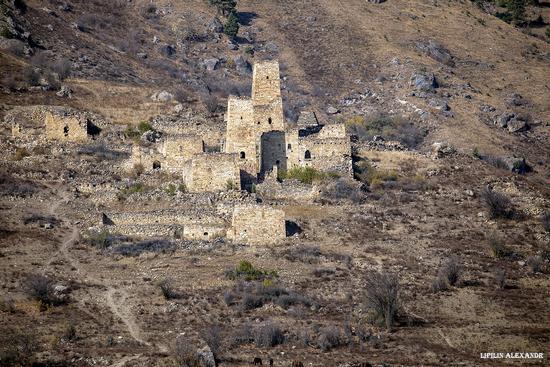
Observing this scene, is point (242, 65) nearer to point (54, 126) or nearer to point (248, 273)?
point (54, 126)

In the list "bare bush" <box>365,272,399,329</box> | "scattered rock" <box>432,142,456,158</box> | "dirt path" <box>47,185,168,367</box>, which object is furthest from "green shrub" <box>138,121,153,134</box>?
"bare bush" <box>365,272,399,329</box>

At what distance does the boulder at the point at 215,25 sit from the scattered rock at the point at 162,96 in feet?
74.9

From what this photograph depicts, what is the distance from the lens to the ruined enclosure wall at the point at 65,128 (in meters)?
54.9

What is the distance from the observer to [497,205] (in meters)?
49.0

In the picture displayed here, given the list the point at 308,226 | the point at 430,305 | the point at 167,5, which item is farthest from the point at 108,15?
the point at 430,305

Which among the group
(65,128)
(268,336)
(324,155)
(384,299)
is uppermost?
(65,128)

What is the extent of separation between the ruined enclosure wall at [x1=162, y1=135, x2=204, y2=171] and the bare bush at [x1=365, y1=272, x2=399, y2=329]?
16.1m

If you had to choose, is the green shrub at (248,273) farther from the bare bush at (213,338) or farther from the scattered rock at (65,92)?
the scattered rock at (65,92)

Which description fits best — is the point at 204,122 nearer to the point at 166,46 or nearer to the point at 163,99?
the point at 163,99

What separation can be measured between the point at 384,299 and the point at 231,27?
5061 centimetres

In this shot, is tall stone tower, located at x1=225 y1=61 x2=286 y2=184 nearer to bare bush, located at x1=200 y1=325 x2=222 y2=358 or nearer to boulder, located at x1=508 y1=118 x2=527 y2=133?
bare bush, located at x1=200 y1=325 x2=222 y2=358

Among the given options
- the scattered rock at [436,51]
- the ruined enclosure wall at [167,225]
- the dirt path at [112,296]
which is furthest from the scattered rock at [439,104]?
the dirt path at [112,296]

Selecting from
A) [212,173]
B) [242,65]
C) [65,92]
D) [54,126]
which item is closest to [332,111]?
[242,65]

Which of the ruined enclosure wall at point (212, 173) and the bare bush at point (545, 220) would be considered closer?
the bare bush at point (545, 220)
